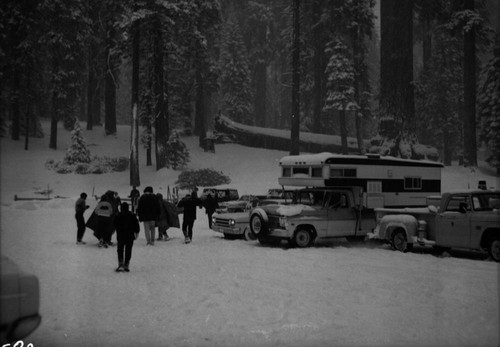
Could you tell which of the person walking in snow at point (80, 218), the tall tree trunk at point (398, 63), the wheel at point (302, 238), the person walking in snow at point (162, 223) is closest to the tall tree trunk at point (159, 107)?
the tall tree trunk at point (398, 63)

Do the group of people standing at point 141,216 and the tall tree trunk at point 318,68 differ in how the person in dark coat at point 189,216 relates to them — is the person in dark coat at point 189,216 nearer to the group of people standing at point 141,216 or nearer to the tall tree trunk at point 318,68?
the group of people standing at point 141,216

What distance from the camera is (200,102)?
156ft

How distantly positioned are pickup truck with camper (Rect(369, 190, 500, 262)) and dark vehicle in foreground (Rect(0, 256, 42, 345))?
34.3 ft

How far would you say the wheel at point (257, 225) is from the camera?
14531 mm

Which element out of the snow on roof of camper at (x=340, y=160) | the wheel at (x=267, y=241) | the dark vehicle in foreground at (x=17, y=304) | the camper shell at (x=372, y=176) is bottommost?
the wheel at (x=267, y=241)

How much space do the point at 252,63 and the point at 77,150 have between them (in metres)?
28.5

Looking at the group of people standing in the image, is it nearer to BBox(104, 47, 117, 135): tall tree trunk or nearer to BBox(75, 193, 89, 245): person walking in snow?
BBox(75, 193, 89, 245): person walking in snow

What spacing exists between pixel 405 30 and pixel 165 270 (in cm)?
2648

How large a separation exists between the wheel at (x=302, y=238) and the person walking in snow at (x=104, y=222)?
18.3 feet

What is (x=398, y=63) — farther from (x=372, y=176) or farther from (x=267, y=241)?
(x=267, y=241)

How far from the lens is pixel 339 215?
15.1m

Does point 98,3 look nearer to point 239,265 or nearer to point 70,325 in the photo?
point 239,265

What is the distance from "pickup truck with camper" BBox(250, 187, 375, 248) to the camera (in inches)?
569

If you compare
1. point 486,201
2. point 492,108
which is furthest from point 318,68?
point 486,201
